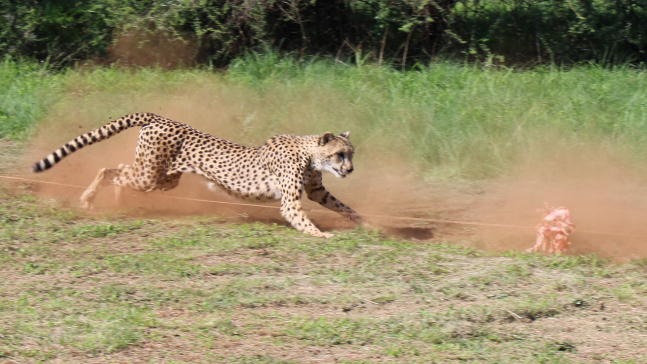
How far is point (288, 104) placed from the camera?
10078 mm

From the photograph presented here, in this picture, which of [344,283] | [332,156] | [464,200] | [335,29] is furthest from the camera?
[335,29]

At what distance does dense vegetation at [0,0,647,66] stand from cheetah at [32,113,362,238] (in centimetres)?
522

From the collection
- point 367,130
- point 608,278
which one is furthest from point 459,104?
point 608,278

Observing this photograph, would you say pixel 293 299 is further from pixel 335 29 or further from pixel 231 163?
pixel 335 29

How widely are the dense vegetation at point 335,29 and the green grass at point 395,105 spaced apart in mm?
608

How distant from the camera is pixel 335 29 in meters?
12.5

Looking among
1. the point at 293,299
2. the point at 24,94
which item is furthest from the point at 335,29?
the point at 293,299

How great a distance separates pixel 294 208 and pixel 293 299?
5.65 feet

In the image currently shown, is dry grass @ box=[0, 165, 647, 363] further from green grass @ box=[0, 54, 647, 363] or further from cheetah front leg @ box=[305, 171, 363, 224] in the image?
cheetah front leg @ box=[305, 171, 363, 224]

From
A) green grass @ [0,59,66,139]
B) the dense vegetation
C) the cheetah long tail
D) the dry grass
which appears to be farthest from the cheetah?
the dense vegetation

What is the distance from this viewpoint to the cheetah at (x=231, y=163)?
6.53 meters

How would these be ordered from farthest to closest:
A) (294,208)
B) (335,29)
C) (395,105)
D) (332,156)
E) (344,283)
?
(335,29), (395,105), (332,156), (294,208), (344,283)

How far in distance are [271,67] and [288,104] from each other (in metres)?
1.52

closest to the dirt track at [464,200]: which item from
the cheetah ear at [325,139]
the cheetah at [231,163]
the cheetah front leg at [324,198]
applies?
the cheetah front leg at [324,198]
